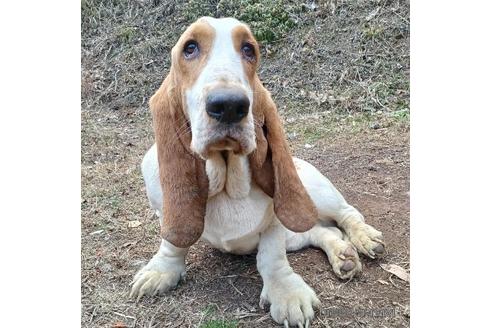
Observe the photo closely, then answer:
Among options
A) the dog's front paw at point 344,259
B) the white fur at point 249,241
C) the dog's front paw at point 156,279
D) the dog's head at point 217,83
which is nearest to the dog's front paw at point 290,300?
the white fur at point 249,241

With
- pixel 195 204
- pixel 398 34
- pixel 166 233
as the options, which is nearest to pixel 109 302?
pixel 166 233

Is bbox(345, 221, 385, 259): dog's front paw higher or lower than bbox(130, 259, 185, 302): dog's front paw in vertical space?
higher

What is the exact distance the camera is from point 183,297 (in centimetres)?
246

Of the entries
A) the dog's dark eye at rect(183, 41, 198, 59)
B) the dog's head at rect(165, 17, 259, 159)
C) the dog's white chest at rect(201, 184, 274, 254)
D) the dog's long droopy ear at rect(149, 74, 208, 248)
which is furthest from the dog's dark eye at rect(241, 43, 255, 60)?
the dog's white chest at rect(201, 184, 274, 254)

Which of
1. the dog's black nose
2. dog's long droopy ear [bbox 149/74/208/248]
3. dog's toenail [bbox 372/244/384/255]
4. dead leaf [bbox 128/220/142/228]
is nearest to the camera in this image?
the dog's black nose

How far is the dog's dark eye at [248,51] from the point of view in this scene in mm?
2016

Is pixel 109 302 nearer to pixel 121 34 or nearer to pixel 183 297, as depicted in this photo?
pixel 183 297

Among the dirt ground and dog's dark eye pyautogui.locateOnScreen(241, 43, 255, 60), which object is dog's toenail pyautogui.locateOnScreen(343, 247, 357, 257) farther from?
dog's dark eye pyautogui.locateOnScreen(241, 43, 255, 60)

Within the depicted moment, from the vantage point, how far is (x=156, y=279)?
8.13 ft

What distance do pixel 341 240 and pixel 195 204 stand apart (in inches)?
34.6

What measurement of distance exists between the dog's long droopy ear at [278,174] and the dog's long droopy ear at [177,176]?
0.83ft

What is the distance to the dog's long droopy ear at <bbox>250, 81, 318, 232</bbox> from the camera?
7.23 feet

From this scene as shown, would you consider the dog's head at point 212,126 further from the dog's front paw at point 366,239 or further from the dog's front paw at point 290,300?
the dog's front paw at point 366,239

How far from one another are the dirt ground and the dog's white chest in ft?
1.07
